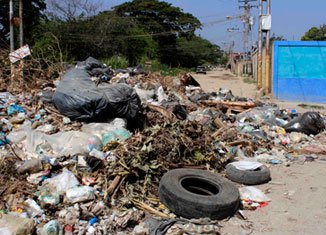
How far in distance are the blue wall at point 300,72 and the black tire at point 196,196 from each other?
447 inches

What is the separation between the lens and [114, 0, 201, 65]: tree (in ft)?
139

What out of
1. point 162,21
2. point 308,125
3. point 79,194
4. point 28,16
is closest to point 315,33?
point 162,21

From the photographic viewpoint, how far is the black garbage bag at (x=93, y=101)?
238 inches

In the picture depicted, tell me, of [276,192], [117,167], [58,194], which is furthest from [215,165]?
[58,194]

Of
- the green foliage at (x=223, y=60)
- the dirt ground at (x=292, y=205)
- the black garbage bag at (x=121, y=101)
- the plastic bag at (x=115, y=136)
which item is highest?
the black garbage bag at (x=121, y=101)

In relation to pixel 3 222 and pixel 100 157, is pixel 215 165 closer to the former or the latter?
pixel 100 157

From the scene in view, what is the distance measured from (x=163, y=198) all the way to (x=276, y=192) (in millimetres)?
1698

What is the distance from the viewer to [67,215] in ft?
12.5

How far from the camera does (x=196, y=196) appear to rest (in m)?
4.21

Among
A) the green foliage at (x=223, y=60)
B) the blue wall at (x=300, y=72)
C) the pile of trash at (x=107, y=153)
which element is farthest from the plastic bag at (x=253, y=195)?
the green foliage at (x=223, y=60)

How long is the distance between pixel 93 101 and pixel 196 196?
8.39ft

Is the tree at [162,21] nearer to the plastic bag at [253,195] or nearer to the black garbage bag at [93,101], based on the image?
the black garbage bag at [93,101]

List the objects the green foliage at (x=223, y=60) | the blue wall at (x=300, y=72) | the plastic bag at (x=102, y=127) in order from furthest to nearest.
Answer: the green foliage at (x=223, y=60), the blue wall at (x=300, y=72), the plastic bag at (x=102, y=127)

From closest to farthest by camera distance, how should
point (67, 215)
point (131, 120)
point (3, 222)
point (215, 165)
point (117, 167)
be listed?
point (3, 222)
point (67, 215)
point (117, 167)
point (215, 165)
point (131, 120)
